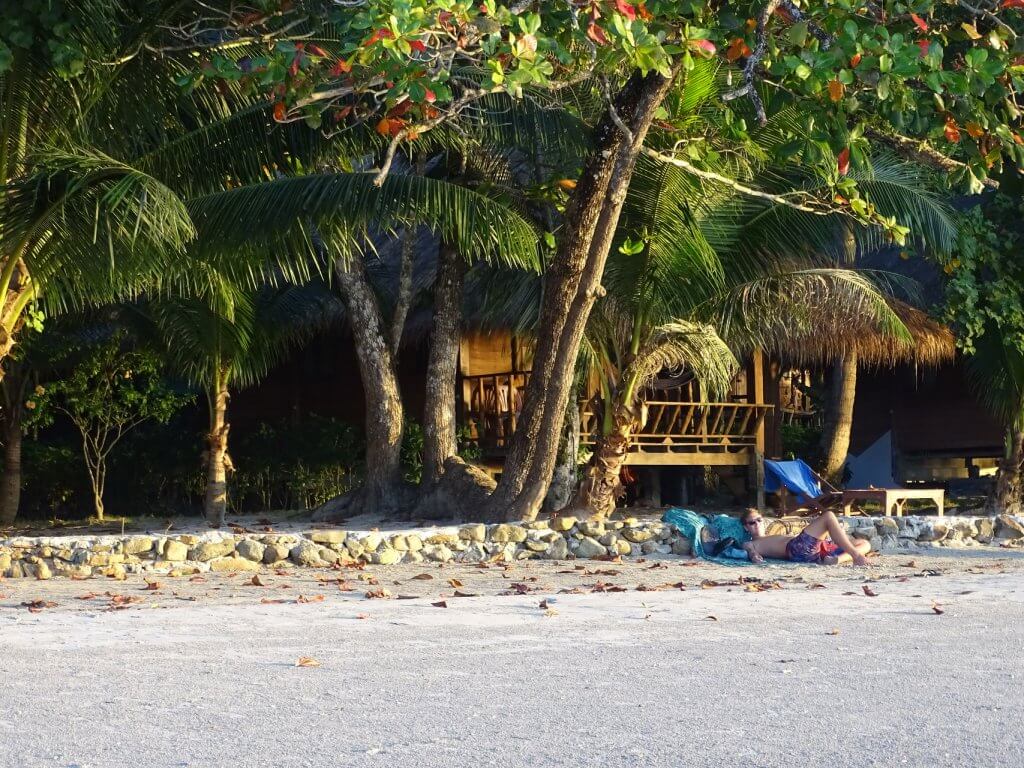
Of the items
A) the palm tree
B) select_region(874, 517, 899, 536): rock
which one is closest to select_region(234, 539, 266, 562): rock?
the palm tree

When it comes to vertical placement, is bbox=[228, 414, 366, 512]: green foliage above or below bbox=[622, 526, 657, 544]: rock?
above

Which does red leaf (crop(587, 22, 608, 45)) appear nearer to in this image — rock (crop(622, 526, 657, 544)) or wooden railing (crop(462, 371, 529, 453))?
rock (crop(622, 526, 657, 544))

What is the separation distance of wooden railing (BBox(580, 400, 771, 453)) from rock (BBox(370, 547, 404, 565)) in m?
4.97

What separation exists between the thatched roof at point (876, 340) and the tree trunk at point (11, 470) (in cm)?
765

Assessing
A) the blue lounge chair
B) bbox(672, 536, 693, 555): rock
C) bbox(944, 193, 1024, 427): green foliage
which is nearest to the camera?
bbox(672, 536, 693, 555): rock

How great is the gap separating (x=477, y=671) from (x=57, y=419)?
11.5 metres

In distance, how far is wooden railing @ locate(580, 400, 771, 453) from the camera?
14156 millimetres

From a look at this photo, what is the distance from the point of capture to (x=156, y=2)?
27.1 ft

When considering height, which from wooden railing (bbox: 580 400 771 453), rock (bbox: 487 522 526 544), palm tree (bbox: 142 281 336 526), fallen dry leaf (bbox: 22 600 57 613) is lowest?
fallen dry leaf (bbox: 22 600 57 613)

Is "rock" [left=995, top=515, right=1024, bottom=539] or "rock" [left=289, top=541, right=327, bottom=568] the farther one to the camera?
"rock" [left=995, top=515, right=1024, bottom=539]

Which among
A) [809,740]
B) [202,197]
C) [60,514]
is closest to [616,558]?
[202,197]

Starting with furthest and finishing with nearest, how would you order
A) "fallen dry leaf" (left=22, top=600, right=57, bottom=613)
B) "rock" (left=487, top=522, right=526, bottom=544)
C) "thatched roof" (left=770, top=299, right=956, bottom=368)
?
"thatched roof" (left=770, top=299, right=956, bottom=368)
"rock" (left=487, top=522, right=526, bottom=544)
"fallen dry leaf" (left=22, top=600, right=57, bottom=613)

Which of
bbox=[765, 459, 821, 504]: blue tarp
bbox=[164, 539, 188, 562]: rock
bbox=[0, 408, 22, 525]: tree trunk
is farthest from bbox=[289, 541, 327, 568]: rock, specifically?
bbox=[765, 459, 821, 504]: blue tarp

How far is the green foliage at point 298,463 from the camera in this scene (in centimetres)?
1420
